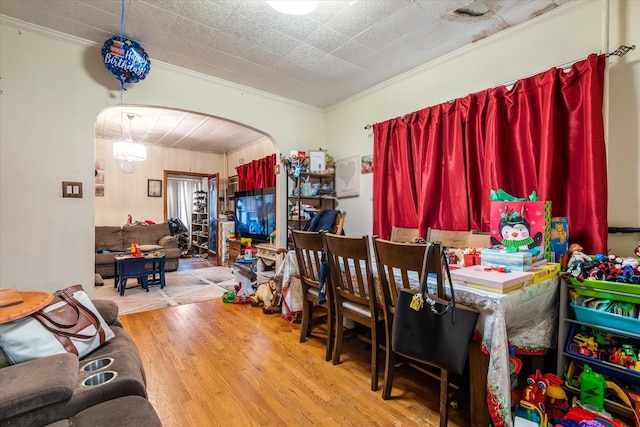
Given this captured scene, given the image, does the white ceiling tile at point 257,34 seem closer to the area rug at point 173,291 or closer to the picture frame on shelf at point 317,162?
the picture frame on shelf at point 317,162

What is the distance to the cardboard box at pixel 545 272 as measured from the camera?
60.9 inches

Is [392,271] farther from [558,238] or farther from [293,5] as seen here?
[293,5]

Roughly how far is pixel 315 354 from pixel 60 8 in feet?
10.6

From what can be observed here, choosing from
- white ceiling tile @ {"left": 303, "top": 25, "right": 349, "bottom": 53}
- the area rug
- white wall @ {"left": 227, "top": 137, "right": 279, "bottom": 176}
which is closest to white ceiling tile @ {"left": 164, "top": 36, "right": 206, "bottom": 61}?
white ceiling tile @ {"left": 303, "top": 25, "right": 349, "bottom": 53}

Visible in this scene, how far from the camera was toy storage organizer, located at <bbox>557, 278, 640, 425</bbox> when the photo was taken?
4.86 ft

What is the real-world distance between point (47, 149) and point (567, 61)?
4.16 m

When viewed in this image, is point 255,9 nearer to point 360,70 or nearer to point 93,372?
point 360,70

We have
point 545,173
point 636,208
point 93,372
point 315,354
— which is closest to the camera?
point 93,372

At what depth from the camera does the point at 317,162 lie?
4.00m

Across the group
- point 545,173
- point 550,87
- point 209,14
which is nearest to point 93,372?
point 209,14

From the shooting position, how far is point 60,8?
219 cm

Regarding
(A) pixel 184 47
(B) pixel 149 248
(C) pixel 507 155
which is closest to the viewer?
(C) pixel 507 155

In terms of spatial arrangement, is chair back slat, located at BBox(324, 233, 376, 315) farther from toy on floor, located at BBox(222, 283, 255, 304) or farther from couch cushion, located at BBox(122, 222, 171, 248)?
couch cushion, located at BBox(122, 222, 171, 248)

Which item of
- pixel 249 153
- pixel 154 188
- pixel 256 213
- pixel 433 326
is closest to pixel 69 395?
pixel 433 326
